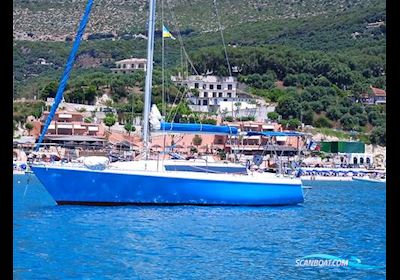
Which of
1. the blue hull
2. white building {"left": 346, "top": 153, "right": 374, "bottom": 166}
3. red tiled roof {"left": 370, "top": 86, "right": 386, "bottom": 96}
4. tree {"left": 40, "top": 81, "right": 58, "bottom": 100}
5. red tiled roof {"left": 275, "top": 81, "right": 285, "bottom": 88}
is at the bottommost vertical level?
white building {"left": 346, "top": 153, "right": 374, "bottom": 166}

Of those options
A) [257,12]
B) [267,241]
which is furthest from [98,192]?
[257,12]

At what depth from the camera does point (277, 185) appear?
872 inches

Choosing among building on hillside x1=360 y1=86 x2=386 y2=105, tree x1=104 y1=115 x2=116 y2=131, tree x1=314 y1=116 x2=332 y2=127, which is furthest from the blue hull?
building on hillside x1=360 y1=86 x2=386 y2=105

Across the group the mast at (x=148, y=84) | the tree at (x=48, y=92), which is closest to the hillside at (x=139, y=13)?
the tree at (x=48, y=92)

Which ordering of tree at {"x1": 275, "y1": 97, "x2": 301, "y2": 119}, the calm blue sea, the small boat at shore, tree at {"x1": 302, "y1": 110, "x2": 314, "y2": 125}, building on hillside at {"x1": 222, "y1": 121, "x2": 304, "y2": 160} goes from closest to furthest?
the calm blue sea → the small boat at shore → building on hillside at {"x1": 222, "y1": 121, "x2": 304, "y2": 160} → tree at {"x1": 302, "y1": 110, "x2": 314, "y2": 125} → tree at {"x1": 275, "y1": 97, "x2": 301, "y2": 119}

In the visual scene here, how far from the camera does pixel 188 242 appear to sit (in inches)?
571

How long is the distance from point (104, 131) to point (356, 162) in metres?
19.6

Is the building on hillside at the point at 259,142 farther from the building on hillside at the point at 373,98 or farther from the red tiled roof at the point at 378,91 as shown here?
the red tiled roof at the point at 378,91

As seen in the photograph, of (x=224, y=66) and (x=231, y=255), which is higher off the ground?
(x=224, y=66)

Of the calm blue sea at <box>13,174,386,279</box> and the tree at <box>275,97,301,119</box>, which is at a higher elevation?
the tree at <box>275,97,301,119</box>

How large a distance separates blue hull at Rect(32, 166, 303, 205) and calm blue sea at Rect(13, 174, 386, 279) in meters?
0.31

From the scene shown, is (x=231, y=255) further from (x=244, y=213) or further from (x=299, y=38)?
(x=299, y=38)

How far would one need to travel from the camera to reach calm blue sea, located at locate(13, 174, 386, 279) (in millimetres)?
11469

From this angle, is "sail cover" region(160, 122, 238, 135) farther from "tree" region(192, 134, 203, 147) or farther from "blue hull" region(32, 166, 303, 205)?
"tree" region(192, 134, 203, 147)
